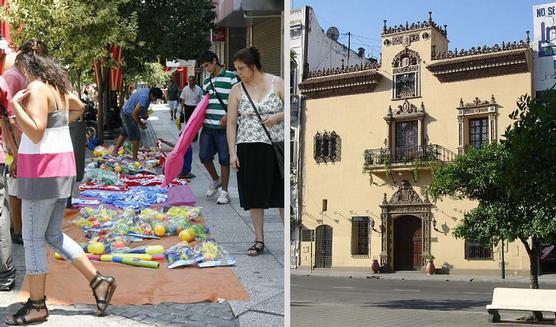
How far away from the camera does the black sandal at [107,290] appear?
2252 mm

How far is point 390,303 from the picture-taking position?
1.89m

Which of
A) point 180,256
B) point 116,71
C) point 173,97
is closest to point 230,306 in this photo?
point 180,256

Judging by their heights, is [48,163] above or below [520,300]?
above

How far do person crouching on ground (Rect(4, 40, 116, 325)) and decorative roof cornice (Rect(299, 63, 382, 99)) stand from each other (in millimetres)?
716

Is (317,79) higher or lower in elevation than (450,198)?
higher

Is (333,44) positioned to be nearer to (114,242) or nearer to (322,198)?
(322,198)

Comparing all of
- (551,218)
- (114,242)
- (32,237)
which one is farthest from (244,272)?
(551,218)

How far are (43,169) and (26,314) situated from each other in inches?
16.2

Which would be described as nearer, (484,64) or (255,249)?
(484,64)

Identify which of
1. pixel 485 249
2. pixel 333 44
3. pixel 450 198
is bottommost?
pixel 485 249

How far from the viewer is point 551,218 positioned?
1.71m

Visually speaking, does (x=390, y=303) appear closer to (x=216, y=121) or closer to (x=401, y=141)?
(x=401, y=141)

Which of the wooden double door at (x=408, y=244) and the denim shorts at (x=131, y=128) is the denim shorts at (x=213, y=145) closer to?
the denim shorts at (x=131, y=128)

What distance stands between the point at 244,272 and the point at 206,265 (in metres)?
0.14
